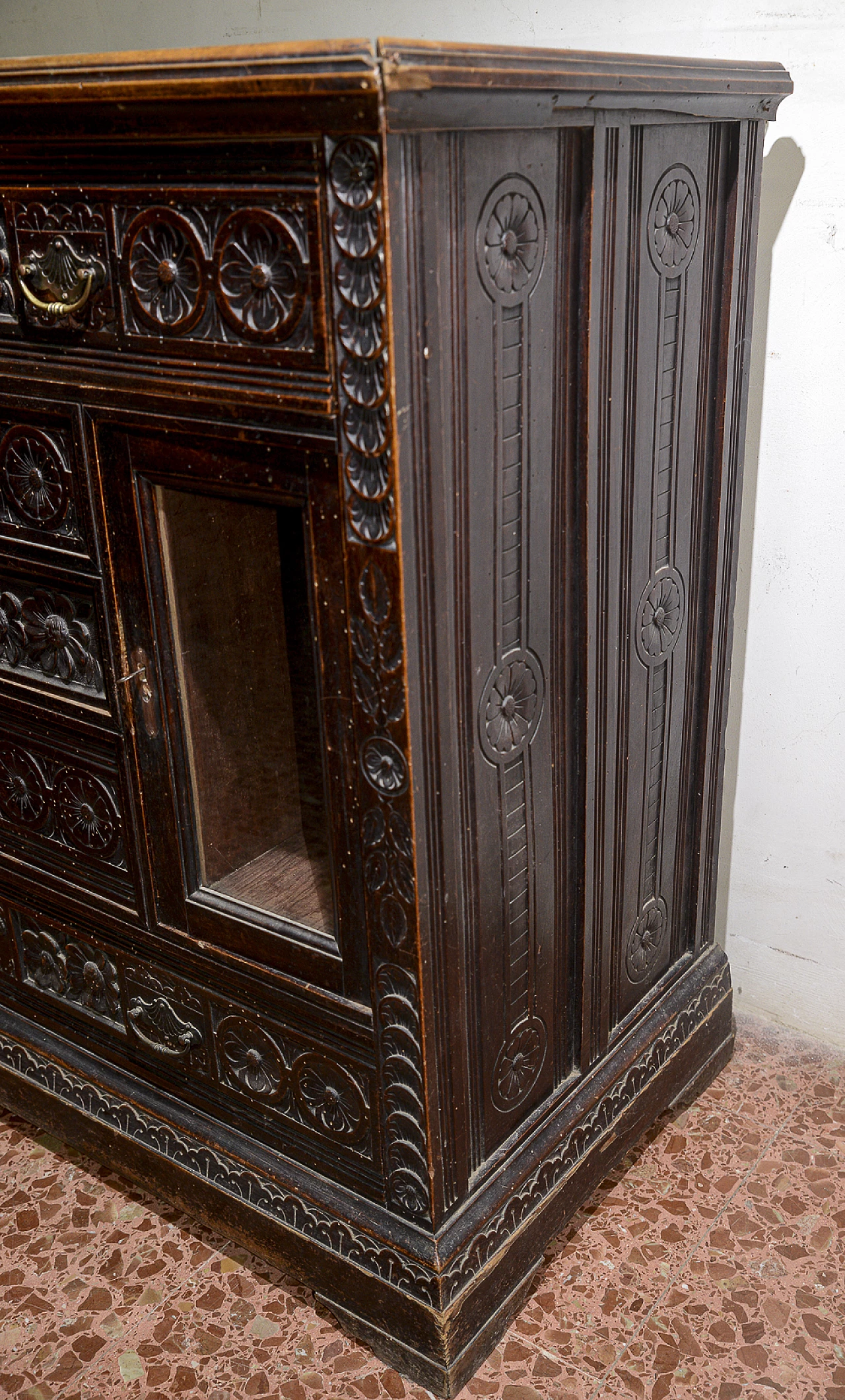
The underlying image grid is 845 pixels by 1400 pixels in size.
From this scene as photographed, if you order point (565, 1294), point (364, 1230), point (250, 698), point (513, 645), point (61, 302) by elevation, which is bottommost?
point (565, 1294)

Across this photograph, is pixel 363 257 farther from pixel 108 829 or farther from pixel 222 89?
pixel 108 829

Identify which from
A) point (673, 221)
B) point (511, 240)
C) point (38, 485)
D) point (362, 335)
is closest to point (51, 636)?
point (38, 485)

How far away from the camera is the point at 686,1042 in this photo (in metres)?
2.03

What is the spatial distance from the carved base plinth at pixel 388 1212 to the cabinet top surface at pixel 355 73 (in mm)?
1348

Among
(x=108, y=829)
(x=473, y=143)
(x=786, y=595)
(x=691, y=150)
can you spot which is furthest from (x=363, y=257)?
(x=786, y=595)

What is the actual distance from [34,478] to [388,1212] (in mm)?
1088

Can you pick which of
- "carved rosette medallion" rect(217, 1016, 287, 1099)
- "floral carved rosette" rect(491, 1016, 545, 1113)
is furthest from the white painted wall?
"carved rosette medallion" rect(217, 1016, 287, 1099)

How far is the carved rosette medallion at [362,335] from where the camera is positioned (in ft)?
3.65

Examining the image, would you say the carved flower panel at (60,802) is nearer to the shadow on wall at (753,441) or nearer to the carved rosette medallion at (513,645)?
the carved rosette medallion at (513,645)

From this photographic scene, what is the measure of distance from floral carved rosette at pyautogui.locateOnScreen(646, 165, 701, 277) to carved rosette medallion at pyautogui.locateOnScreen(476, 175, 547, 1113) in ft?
0.79

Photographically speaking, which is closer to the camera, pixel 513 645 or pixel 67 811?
pixel 513 645

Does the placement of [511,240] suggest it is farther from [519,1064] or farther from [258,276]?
[519,1064]

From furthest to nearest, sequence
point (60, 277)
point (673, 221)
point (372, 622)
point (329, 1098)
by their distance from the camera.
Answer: point (329, 1098)
point (673, 221)
point (60, 277)
point (372, 622)

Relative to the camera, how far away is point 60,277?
139 centimetres
